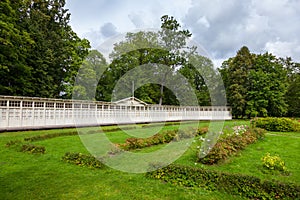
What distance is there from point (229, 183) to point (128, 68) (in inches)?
956

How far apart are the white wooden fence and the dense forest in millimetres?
6168

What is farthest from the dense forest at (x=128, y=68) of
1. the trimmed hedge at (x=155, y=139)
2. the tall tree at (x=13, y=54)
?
the trimmed hedge at (x=155, y=139)

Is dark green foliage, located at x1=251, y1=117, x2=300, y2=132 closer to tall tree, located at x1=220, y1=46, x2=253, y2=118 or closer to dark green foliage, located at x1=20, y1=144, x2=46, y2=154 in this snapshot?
tall tree, located at x1=220, y1=46, x2=253, y2=118

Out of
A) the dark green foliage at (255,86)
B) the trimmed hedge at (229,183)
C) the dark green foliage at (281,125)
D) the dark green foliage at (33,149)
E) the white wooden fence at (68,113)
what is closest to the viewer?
the trimmed hedge at (229,183)

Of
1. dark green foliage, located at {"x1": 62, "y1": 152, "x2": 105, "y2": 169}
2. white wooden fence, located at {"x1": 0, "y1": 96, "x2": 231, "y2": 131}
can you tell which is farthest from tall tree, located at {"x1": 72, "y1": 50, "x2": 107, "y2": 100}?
dark green foliage, located at {"x1": 62, "y1": 152, "x2": 105, "y2": 169}

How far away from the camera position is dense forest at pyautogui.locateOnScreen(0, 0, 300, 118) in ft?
69.0

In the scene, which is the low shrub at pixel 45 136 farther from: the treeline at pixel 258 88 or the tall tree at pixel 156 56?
the treeline at pixel 258 88

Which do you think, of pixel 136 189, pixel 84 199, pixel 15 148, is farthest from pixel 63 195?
pixel 15 148

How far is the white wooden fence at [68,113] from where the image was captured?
11.8m

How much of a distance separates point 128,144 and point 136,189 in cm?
364

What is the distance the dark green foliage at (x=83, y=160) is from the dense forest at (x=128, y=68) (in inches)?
619

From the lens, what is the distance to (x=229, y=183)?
4.28 metres

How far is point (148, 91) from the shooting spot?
30781 millimetres

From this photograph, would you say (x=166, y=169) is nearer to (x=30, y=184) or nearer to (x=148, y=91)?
(x=30, y=184)
